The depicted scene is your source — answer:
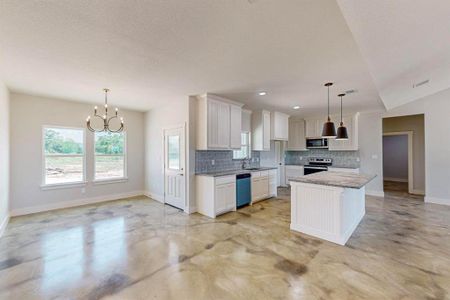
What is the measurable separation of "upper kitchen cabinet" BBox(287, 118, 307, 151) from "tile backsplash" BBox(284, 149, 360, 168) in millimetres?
415

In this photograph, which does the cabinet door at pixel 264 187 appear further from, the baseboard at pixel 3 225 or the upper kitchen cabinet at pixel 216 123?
the baseboard at pixel 3 225

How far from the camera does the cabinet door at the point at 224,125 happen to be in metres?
4.82

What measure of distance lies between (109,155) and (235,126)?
3.73 metres

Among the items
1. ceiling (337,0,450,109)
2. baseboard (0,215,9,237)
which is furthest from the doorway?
baseboard (0,215,9,237)

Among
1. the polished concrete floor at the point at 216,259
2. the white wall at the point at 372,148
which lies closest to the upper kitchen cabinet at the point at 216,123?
the polished concrete floor at the point at 216,259

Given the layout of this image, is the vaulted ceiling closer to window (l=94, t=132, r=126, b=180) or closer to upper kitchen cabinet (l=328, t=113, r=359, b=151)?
window (l=94, t=132, r=126, b=180)

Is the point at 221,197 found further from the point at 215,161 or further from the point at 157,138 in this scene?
the point at 157,138

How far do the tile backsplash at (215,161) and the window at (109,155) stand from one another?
8.90ft

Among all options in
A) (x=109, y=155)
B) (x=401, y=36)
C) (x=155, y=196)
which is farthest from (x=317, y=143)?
(x=109, y=155)

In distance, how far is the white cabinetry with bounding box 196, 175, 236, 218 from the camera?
4.34 m

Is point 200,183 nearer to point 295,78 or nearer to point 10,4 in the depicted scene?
point 295,78

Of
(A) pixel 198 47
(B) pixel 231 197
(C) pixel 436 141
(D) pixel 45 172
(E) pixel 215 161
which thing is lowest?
(B) pixel 231 197

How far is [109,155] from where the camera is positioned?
579 centimetres

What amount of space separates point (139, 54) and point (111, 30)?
0.54m
